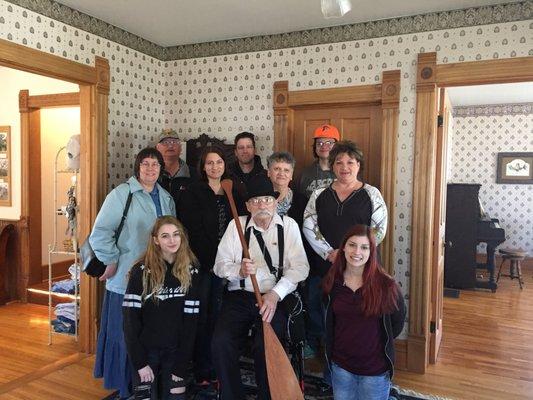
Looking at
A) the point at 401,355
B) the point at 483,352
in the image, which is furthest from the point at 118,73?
the point at 483,352

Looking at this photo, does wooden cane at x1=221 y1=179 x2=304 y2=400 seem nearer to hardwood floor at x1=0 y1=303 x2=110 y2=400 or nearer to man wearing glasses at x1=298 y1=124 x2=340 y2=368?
man wearing glasses at x1=298 y1=124 x2=340 y2=368

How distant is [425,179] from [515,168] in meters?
4.75

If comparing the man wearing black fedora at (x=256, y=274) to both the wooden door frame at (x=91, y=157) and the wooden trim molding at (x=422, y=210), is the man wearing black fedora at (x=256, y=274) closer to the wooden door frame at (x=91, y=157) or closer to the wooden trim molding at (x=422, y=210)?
the wooden trim molding at (x=422, y=210)

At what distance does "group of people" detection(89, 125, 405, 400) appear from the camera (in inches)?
82.2

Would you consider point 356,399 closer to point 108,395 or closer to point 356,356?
point 356,356

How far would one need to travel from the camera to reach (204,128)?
4047 mm

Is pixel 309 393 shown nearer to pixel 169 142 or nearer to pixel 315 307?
pixel 315 307

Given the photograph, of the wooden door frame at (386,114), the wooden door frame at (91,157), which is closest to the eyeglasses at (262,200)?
the wooden door frame at (386,114)

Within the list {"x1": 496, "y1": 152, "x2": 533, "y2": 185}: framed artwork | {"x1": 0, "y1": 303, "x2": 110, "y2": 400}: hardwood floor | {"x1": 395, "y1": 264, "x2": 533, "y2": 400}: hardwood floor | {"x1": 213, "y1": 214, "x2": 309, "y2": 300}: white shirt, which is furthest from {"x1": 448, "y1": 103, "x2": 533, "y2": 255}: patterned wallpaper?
{"x1": 0, "y1": 303, "x2": 110, "y2": 400}: hardwood floor

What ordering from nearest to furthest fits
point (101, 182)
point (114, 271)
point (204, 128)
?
point (114, 271) < point (101, 182) < point (204, 128)

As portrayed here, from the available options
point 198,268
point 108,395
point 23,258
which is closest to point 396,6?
point 198,268

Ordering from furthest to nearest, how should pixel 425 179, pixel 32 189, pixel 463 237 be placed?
pixel 463 237
pixel 32 189
pixel 425 179

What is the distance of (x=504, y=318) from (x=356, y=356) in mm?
3198

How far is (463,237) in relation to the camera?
5602mm
